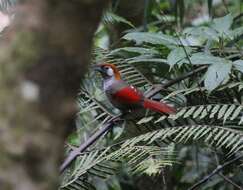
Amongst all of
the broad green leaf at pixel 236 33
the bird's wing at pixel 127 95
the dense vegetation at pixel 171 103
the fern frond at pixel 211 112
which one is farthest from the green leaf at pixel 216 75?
the bird's wing at pixel 127 95

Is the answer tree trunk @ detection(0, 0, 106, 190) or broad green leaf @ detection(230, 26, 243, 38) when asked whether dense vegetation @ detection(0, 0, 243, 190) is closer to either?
broad green leaf @ detection(230, 26, 243, 38)

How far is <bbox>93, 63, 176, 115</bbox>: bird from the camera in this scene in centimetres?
305

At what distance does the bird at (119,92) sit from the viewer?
3046mm

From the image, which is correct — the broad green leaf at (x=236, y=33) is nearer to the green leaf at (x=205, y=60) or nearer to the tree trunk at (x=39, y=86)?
the green leaf at (x=205, y=60)

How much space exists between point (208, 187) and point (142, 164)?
1331 mm

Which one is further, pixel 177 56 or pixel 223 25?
pixel 223 25

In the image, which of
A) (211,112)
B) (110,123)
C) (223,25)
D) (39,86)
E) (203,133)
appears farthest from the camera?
(223,25)

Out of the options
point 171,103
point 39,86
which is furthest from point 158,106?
point 39,86

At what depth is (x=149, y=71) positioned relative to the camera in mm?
3090

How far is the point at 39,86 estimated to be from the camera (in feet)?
3.33

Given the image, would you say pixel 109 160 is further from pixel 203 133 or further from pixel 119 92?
pixel 119 92

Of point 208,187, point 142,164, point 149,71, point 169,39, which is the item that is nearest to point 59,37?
point 142,164

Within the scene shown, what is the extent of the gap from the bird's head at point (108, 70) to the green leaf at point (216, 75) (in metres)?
0.73

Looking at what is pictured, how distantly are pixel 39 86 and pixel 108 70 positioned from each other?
2269 millimetres
